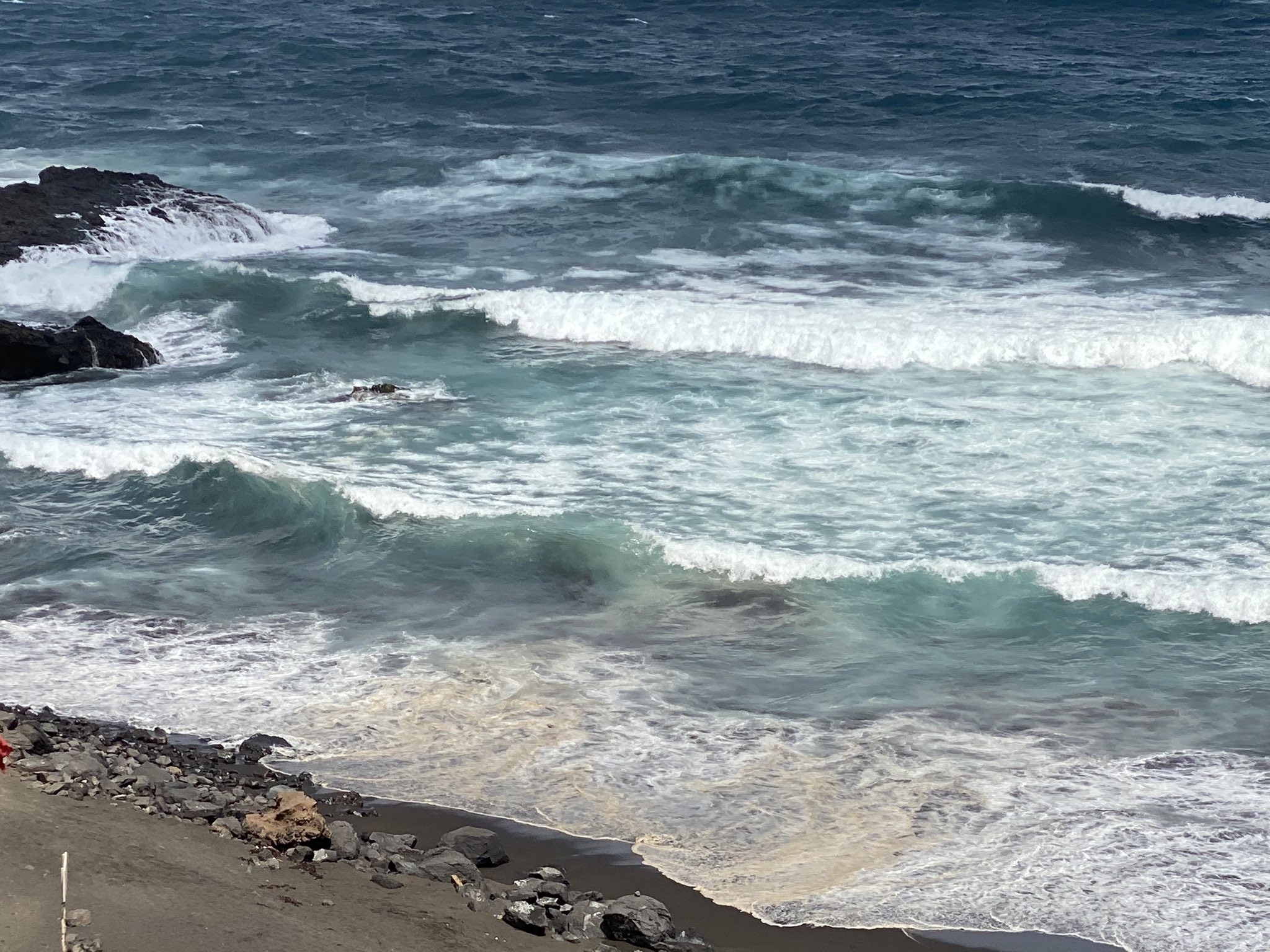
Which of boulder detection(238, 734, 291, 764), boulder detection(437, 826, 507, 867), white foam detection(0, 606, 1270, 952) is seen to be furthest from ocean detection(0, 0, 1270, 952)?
boulder detection(437, 826, 507, 867)

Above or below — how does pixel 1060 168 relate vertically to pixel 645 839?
above

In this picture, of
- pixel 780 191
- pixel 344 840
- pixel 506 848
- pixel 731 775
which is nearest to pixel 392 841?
pixel 344 840

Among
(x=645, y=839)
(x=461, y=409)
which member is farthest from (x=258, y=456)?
(x=645, y=839)

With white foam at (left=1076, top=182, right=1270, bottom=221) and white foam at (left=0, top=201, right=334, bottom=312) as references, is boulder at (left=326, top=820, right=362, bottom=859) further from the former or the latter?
white foam at (left=1076, top=182, right=1270, bottom=221)

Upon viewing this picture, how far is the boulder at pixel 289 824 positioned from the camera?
805 centimetres

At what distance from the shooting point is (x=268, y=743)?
997 centimetres

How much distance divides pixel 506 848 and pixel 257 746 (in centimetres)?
212

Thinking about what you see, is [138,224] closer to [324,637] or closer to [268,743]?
[324,637]

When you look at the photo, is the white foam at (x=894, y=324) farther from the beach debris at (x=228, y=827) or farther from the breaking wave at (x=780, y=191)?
the beach debris at (x=228, y=827)

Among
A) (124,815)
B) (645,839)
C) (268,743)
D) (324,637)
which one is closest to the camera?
(124,815)

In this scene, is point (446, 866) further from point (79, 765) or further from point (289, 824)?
point (79, 765)

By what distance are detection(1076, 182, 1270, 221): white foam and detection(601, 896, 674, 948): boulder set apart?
21526 mm

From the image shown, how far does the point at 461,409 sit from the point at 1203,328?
963 centimetres

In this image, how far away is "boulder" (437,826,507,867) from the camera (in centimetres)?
851
